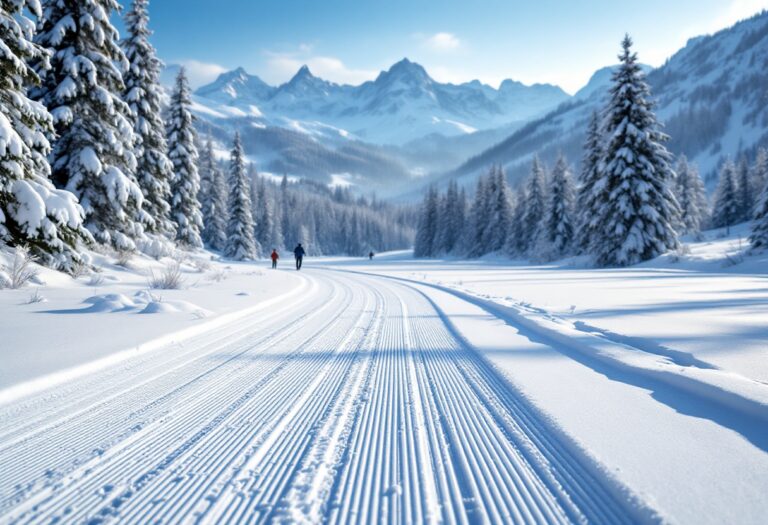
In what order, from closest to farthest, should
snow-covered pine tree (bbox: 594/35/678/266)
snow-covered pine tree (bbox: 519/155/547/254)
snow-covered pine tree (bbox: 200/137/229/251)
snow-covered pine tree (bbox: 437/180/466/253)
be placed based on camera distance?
snow-covered pine tree (bbox: 594/35/678/266)
snow-covered pine tree (bbox: 519/155/547/254)
snow-covered pine tree (bbox: 200/137/229/251)
snow-covered pine tree (bbox: 437/180/466/253)

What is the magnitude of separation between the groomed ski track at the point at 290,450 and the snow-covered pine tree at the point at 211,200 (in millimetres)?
44229

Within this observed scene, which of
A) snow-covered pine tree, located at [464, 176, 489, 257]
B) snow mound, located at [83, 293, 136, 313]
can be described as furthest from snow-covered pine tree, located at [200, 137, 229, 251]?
snow mound, located at [83, 293, 136, 313]

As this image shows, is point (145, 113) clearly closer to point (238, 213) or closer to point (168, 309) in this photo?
point (168, 309)

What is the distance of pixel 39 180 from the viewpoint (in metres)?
9.14

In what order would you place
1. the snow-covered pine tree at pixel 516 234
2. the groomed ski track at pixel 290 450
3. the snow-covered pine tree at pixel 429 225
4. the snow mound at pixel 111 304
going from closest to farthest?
the groomed ski track at pixel 290 450, the snow mound at pixel 111 304, the snow-covered pine tree at pixel 516 234, the snow-covered pine tree at pixel 429 225

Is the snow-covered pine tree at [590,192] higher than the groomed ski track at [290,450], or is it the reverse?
the snow-covered pine tree at [590,192]

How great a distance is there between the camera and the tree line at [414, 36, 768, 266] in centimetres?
2150

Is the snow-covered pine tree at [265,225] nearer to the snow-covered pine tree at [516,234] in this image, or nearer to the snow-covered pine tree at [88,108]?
the snow-covered pine tree at [516,234]

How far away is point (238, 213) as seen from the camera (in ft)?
137

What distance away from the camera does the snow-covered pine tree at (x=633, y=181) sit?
21375mm

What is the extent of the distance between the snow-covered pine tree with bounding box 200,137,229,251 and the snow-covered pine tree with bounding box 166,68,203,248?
17475 mm

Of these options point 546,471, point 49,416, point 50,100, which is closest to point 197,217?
point 50,100

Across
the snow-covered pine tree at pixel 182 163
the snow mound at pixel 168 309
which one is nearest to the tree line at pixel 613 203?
the snow mound at pixel 168 309

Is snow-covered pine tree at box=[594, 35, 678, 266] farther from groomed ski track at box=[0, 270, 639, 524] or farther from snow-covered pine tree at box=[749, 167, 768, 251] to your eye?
groomed ski track at box=[0, 270, 639, 524]
